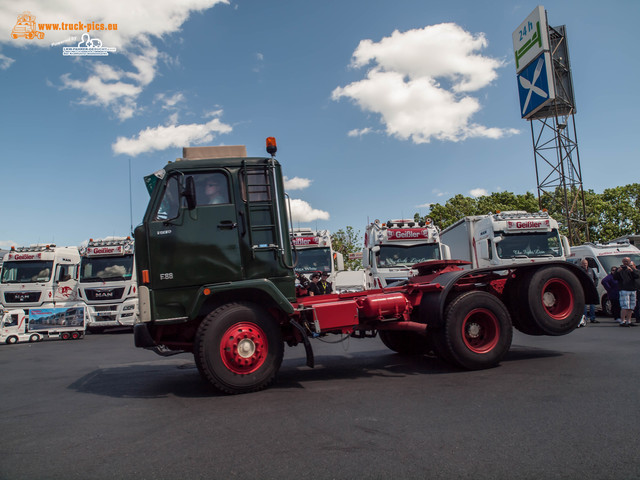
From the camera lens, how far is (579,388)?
532 centimetres

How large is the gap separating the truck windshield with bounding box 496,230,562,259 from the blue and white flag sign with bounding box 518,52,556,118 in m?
18.1

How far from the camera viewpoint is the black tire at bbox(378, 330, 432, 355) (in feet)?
27.9

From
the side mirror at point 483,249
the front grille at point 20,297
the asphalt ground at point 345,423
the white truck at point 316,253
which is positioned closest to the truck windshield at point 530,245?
the side mirror at point 483,249

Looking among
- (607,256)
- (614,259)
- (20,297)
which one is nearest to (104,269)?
(20,297)

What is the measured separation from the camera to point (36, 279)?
680 inches

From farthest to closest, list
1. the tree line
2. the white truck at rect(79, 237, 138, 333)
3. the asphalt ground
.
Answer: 1. the tree line
2. the white truck at rect(79, 237, 138, 333)
3. the asphalt ground

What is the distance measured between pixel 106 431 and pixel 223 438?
3.94 ft

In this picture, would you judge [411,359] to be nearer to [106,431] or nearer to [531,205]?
[106,431]

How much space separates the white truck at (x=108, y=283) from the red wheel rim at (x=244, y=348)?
1209cm

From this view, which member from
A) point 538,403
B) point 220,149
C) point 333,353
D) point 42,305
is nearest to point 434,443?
point 538,403

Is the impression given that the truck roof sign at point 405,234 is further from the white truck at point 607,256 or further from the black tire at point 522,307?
the black tire at point 522,307

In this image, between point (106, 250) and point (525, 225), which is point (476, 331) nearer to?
point (525, 225)

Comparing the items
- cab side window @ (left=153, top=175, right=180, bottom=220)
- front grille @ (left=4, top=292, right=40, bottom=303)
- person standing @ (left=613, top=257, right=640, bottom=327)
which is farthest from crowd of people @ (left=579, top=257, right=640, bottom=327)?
front grille @ (left=4, top=292, right=40, bottom=303)

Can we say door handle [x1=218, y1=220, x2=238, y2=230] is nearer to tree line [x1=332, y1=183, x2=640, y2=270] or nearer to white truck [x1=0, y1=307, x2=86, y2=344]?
white truck [x1=0, y1=307, x2=86, y2=344]
